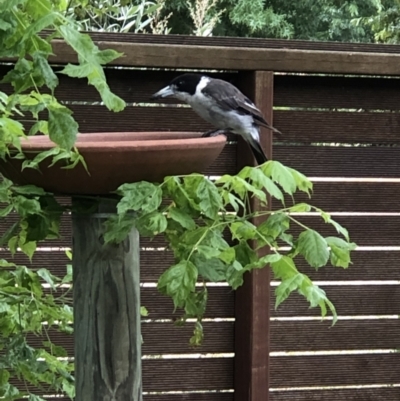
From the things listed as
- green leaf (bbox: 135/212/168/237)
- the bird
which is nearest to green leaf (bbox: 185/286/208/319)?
green leaf (bbox: 135/212/168/237)

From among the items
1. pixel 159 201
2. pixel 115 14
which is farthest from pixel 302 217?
pixel 159 201

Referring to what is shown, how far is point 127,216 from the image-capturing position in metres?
0.86

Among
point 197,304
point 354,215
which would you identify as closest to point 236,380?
point 354,215

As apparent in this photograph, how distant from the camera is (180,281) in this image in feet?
2.62

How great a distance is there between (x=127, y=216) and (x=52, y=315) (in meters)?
0.38

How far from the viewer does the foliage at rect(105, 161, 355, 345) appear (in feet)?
2.68

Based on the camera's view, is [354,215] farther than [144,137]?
Yes

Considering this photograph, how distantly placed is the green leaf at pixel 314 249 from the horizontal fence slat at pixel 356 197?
935 mm

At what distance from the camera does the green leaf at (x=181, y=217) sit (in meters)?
0.85

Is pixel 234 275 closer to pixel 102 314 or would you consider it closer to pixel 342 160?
pixel 102 314

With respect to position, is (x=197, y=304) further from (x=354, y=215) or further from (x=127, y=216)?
(x=354, y=215)

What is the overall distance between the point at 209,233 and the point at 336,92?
1074mm

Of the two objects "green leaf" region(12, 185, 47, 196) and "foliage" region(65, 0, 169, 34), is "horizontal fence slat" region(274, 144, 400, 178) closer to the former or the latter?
"foliage" region(65, 0, 169, 34)

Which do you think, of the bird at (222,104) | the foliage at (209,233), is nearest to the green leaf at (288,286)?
the foliage at (209,233)
